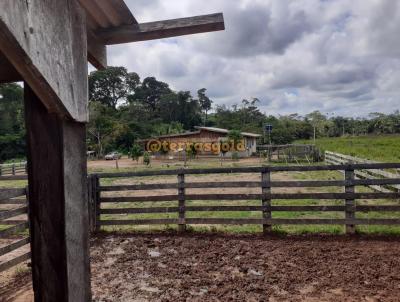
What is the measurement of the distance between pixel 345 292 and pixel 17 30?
14.0 ft

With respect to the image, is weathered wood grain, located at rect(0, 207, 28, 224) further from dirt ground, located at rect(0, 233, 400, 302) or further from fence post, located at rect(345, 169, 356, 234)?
fence post, located at rect(345, 169, 356, 234)

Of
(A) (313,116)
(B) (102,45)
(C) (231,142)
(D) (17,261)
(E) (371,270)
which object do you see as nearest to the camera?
(B) (102,45)

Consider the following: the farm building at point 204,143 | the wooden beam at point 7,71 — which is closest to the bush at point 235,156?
the farm building at point 204,143

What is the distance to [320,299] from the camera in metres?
3.86

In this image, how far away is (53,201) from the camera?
1843 mm

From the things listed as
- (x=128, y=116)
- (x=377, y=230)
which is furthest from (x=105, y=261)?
(x=128, y=116)

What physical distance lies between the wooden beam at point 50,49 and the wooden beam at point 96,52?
0.39 metres

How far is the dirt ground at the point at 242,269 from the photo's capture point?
4051 mm

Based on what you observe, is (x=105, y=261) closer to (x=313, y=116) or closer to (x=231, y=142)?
(x=231, y=142)

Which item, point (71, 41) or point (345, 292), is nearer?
point (71, 41)

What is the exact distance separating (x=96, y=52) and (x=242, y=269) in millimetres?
3627

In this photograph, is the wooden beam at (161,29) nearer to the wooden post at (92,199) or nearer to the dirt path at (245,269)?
the dirt path at (245,269)

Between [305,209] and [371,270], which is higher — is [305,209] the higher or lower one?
the higher one

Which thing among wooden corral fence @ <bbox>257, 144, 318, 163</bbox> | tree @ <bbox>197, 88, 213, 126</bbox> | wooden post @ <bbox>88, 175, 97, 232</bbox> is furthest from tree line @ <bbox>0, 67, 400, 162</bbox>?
wooden post @ <bbox>88, 175, 97, 232</bbox>
